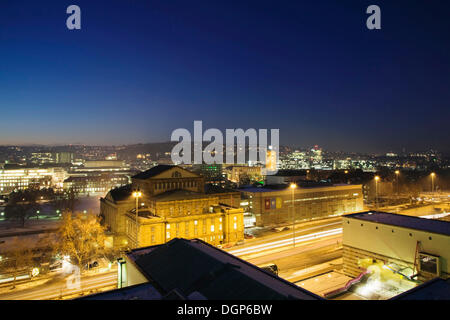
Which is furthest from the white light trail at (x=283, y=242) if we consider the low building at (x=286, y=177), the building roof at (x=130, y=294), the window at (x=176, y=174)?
the low building at (x=286, y=177)

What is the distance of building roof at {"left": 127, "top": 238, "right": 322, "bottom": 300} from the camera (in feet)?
36.9

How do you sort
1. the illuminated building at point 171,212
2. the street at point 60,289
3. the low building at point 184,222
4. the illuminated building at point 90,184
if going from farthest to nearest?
1. the illuminated building at point 90,184
2. the illuminated building at point 171,212
3. the low building at point 184,222
4. the street at point 60,289

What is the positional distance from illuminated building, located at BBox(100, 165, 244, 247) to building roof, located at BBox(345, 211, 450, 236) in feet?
59.7

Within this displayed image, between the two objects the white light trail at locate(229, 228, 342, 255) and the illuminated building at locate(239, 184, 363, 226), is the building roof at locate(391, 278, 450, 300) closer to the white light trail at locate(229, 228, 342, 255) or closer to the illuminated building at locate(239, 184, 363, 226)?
the white light trail at locate(229, 228, 342, 255)

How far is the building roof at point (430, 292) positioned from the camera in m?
12.2

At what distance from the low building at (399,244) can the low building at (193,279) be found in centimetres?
1201

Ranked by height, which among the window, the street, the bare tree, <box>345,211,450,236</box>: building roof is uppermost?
the window

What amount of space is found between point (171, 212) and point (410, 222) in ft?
87.3

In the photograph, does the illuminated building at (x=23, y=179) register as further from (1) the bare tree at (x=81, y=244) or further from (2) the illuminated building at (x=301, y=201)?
(2) the illuminated building at (x=301, y=201)

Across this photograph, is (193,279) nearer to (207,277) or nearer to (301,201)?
(207,277)

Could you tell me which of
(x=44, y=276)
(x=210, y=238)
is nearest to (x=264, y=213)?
(x=210, y=238)

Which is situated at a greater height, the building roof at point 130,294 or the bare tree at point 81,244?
the building roof at point 130,294

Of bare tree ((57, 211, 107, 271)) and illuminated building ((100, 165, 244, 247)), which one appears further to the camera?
illuminated building ((100, 165, 244, 247))

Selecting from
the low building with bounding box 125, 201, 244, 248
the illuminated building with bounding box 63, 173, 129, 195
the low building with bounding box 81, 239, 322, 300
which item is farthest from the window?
the illuminated building with bounding box 63, 173, 129, 195
